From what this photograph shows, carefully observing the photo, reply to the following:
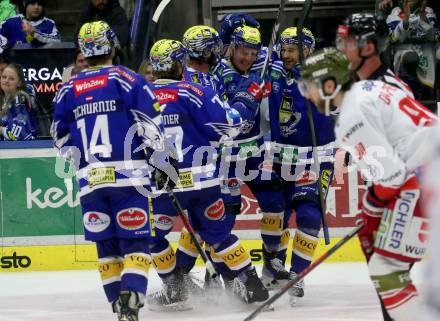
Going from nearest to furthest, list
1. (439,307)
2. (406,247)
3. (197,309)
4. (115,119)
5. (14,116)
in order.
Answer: (439,307), (406,247), (115,119), (197,309), (14,116)

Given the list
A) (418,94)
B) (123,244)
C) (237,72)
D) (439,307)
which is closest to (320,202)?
(237,72)

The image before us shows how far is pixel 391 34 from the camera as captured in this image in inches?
355

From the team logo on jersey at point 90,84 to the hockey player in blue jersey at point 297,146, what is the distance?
1745 millimetres

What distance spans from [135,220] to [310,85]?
1370 millimetres

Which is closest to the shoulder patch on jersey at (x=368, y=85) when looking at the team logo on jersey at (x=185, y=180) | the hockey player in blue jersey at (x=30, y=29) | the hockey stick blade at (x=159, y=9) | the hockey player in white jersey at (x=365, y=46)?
the hockey player in white jersey at (x=365, y=46)

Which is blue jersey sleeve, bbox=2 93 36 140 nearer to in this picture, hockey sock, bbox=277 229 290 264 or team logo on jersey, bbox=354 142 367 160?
hockey sock, bbox=277 229 290 264

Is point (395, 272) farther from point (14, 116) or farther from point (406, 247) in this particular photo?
point (14, 116)

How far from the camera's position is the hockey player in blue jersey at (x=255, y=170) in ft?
22.3

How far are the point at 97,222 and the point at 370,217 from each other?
1.50 m

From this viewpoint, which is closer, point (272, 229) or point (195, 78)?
point (195, 78)

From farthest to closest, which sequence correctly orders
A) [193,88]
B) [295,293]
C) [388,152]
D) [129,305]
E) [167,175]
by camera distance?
[295,293] < [193,88] < [167,175] < [129,305] < [388,152]

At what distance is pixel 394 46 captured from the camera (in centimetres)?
894

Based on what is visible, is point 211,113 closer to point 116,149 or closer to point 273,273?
point 116,149

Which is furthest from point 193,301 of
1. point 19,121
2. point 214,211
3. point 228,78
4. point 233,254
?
point 19,121
